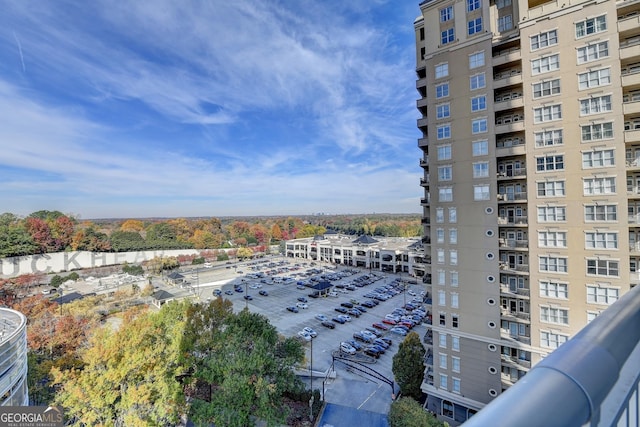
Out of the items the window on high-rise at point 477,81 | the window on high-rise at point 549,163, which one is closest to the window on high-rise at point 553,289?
the window on high-rise at point 549,163

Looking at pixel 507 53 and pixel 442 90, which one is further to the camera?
pixel 442 90

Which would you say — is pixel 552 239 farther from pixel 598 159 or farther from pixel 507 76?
pixel 507 76

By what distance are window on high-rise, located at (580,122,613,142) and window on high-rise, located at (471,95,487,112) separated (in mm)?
3173

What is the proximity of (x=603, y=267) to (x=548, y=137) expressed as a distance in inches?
184

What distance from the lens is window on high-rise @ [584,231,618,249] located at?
1002 centimetres

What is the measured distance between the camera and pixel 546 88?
11.0 m

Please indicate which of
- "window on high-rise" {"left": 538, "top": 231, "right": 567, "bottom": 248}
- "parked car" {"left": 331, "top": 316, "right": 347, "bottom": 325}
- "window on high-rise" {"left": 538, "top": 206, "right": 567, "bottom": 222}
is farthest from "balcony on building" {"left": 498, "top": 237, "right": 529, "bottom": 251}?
"parked car" {"left": 331, "top": 316, "right": 347, "bottom": 325}

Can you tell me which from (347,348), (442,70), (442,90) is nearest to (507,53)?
(442,70)

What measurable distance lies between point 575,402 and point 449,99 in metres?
13.8

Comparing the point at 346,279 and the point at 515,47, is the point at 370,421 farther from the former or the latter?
the point at 346,279

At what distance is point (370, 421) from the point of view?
1271cm

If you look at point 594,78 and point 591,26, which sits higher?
point 591,26

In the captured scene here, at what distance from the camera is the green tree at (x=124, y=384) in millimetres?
8586
